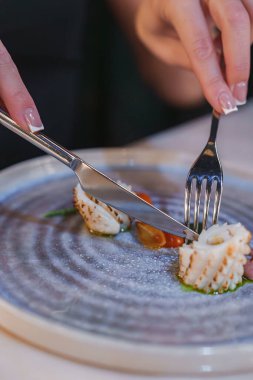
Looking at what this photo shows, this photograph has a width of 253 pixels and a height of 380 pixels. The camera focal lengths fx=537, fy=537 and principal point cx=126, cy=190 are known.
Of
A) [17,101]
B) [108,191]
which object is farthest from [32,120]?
[108,191]

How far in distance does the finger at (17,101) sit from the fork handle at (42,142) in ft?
0.05

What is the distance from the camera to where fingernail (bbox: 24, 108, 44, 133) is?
100cm

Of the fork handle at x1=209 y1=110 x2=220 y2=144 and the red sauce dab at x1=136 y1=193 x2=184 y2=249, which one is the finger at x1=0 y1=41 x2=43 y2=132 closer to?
the red sauce dab at x1=136 y1=193 x2=184 y2=249

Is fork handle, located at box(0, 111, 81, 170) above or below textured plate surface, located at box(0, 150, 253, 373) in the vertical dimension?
above

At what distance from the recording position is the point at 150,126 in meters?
3.44

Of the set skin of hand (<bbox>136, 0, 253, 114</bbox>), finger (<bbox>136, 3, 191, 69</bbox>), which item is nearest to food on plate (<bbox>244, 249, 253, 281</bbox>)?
skin of hand (<bbox>136, 0, 253, 114</bbox>)

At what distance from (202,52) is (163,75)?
4.12ft

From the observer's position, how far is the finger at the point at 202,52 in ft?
3.81

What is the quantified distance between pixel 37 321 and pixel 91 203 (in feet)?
1.16

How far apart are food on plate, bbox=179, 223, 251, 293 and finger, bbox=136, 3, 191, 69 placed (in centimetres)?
70

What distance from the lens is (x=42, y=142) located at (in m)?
1.02

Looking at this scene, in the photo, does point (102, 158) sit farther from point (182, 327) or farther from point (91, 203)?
point (182, 327)

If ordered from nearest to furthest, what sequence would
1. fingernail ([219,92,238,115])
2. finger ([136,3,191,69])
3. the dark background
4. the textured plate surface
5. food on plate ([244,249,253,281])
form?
the textured plate surface → food on plate ([244,249,253,281]) → fingernail ([219,92,238,115]) → finger ([136,3,191,69]) → the dark background

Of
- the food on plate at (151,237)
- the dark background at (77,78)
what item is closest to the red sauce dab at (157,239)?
the food on plate at (151,237)
